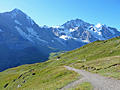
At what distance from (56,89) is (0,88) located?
184ft

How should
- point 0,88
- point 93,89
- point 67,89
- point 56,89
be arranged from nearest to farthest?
point 93,89
point 67,89
point 56,89
point 0,88

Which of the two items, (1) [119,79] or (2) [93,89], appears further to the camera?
(1) [119,79]

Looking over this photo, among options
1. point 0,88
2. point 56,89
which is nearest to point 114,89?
point 56,89

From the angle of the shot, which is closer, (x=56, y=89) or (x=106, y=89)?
(x=106, y=89)

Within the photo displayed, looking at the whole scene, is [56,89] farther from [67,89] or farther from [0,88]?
[0,88]

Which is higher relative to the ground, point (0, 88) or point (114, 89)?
point (114, 89)

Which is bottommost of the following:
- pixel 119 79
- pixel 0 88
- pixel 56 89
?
pixel 0 88

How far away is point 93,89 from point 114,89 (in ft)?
11.3

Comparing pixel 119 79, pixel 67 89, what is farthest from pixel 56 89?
pixel 119 79

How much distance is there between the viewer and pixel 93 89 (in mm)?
21391

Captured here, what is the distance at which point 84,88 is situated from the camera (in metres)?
22.5

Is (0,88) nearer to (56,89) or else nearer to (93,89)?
(56,89)

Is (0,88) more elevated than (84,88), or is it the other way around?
(84,88)

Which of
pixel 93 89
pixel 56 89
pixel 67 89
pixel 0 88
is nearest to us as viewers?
pixel 93 89
